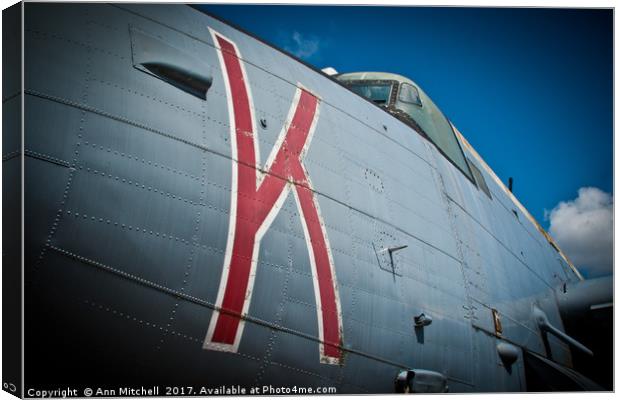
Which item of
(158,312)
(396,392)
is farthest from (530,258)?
(158,312)

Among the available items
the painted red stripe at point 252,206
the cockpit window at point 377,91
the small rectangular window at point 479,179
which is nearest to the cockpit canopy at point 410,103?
the cockpit window at point 377,91

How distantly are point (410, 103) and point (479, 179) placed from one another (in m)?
1.99

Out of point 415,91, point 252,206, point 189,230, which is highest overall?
point 415,91

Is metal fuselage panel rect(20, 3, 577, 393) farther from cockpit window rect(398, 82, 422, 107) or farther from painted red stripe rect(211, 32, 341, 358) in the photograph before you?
cockpit window rect(398, 82, 422, 107)

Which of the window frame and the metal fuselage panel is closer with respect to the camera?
the metal fuselage panel

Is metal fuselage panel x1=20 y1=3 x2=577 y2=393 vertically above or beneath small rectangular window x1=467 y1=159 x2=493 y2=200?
beneath

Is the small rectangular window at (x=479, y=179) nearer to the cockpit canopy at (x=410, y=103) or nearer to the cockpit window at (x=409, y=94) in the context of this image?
the cockpit canopy at (x=410, y=103)

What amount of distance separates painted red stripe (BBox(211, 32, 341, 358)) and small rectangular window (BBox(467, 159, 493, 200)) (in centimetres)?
542

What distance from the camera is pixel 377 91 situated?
1063 cm

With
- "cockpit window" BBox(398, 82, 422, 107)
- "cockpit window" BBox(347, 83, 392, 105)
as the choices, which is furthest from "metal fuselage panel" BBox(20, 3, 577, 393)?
"cockpit window" BBox(398, 82, 422, 107)

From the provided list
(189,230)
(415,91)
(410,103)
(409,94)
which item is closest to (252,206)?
(189,230)

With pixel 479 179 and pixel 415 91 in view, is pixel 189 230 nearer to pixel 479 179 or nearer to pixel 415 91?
pixel 415 91

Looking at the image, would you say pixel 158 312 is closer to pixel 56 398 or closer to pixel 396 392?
pixel 56 398

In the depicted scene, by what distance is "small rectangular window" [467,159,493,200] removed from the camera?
11000 millimetres
